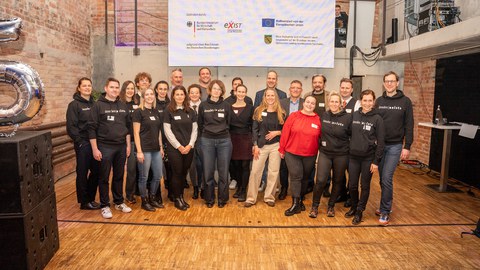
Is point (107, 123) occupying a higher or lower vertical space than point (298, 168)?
higher

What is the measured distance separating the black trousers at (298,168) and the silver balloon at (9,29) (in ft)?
9.99

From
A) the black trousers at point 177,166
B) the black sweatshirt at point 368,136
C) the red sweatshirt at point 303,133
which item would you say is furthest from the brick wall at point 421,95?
the black trousers at point 177,166

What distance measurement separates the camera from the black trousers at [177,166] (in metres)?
4.45

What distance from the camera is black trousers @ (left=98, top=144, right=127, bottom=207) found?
4.22m

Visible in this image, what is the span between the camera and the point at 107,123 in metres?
4.18

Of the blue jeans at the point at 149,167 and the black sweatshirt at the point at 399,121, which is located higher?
the black sweatshirt at the point at 399,121

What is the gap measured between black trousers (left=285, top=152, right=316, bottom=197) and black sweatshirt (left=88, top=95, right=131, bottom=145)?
2.00 m

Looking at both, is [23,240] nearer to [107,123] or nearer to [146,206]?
[107,123]

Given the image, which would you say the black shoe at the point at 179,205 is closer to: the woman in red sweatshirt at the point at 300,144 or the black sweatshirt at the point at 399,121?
the woman in red sweatshirt at the point at 300,144

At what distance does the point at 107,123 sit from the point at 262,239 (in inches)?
84.1

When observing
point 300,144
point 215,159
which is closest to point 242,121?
point 215,159

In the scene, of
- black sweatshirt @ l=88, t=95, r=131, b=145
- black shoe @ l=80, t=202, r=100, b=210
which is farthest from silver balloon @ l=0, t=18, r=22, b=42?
black shoe @ l=80, t=202, r=100, b=210

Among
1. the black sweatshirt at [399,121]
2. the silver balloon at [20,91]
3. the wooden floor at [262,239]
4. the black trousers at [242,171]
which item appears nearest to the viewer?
the silver balloon at [20,91]

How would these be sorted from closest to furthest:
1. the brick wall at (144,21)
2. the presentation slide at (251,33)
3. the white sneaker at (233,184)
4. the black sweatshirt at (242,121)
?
the black sweatshirt at (242,121), the white sneaker at (233,184), the presentation slide at (251,33), the brick wall at (144,21)
